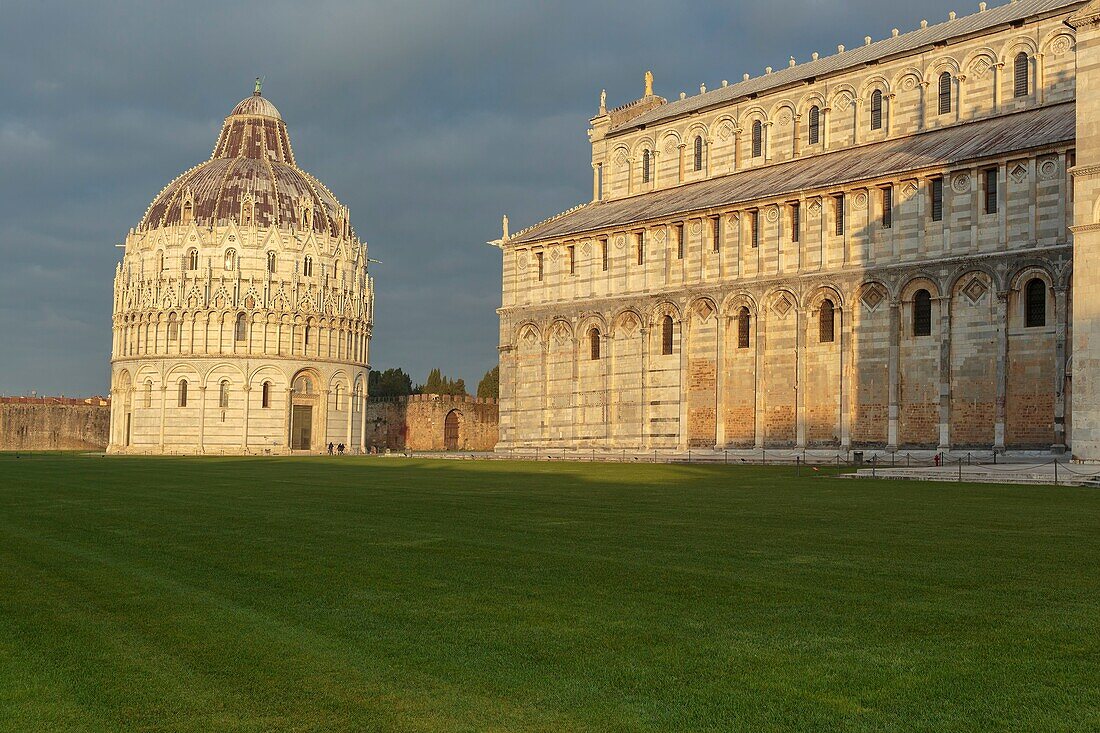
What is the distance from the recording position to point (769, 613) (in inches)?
367

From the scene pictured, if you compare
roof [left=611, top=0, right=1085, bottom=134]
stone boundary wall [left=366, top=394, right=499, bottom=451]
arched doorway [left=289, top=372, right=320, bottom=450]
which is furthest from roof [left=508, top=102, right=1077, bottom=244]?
stone boundary wall [left=366, top=394, right=499, bottom=451]

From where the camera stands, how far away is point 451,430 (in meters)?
93.1

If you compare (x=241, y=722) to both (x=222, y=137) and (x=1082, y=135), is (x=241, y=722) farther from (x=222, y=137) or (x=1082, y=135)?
(x=222, y=137)

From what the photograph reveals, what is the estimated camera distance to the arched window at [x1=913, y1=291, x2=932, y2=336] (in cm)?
4591

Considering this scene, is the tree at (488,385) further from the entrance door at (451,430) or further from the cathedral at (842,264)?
the cathedral at (842,264)

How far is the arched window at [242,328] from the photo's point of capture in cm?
8338

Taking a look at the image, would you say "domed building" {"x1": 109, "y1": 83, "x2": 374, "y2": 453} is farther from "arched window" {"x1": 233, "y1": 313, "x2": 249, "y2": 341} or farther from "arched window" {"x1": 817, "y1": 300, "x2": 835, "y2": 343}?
"arched window" {"x1": 817, "y1": 300, "x2": 835, "y2": 343}

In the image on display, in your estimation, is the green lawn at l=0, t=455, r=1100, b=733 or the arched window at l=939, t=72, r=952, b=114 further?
the arched window at l=939, t=72, r=952, b=114

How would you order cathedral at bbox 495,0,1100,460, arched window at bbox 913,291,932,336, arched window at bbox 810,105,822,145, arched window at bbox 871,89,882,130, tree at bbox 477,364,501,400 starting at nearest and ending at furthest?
cathedral at bbox 495,0,1100,460
arched window at bbox 913,291,932,336
arched window at bbox 871,89,882,130
arched window at bbox 810,105,822,145
tree at bbox 477,364,501,400

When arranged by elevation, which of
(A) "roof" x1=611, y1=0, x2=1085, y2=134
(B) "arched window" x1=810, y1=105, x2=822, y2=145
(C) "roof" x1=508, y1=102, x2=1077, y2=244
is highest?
(A) "roof" x1=611, y1=0, x2=1085, y2=134

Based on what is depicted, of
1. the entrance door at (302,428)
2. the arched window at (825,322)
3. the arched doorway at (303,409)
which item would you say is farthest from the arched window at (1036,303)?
the entrance door at (302,428)

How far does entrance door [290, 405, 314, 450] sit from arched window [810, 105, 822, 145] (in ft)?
152

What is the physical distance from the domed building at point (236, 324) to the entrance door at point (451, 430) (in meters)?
7.24

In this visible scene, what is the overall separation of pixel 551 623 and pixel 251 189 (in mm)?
83222
